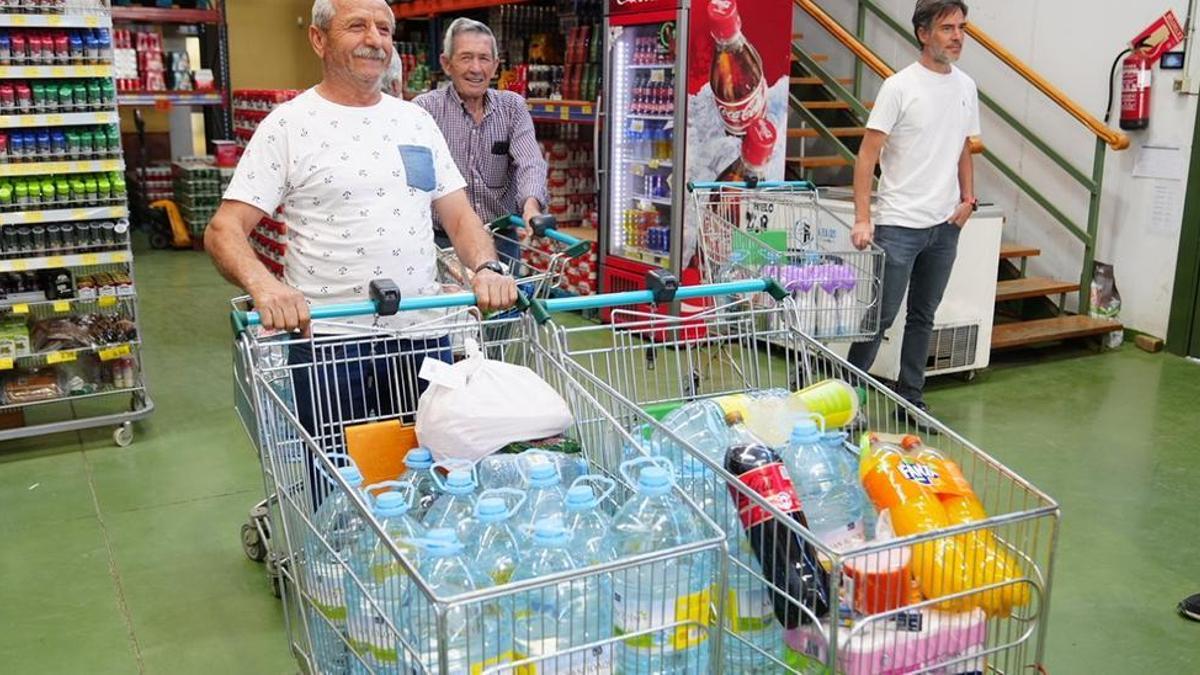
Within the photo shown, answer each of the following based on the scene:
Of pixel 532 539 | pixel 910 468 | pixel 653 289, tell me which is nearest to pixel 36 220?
pixel 653 289

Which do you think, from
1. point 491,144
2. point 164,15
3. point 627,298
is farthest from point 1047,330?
point 164,15

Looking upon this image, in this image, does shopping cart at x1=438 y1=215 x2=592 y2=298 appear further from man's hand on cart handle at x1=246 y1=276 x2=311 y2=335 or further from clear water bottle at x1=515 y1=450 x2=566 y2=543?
clear water bottle at x1=515 y1=450 x2=566 y2=543

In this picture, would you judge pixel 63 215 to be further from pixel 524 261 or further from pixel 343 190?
pixel 343 190

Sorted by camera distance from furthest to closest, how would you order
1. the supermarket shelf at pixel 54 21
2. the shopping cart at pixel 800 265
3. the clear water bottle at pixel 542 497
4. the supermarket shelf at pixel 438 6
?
1. the supermarket shelf at pixel 438 6
2. the shopping cart at pixel 800 265
3. the supermarket shelf at pixel 54 21
4. the clear water bottle at pixel 542 497

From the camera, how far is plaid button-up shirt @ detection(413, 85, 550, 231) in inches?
181

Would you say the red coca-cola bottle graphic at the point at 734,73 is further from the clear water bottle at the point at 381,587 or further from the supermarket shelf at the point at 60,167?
the clear water bottle at the point at 381,587

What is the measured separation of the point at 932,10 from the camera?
4.77 meters

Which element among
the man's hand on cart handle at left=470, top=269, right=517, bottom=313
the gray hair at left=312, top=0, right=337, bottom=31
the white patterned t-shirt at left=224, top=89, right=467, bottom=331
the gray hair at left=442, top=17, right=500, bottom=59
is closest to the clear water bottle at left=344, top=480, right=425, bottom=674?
the man's hand on cart handle at left=470, top=269, right=517, bottom=313

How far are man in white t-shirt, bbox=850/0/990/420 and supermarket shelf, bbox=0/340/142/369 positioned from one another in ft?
11.2

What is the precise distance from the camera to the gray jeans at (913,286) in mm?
5094

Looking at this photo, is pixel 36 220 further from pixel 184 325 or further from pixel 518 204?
pixel 184 325

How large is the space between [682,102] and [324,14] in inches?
157

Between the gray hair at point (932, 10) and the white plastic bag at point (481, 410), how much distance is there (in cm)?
323

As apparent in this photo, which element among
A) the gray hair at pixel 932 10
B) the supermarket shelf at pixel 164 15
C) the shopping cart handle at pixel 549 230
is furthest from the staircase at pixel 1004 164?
the supermarket shelf at pixel 164 15
